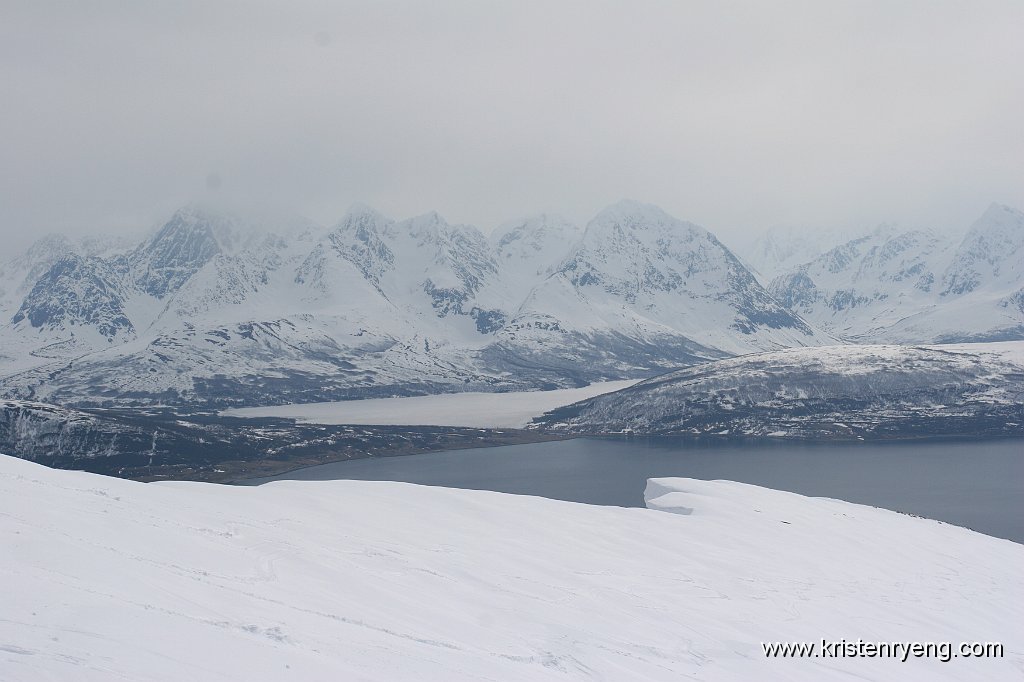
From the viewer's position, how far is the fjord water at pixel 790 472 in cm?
11769

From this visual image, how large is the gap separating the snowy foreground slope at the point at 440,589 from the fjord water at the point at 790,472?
2177 inches

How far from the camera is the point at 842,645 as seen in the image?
127 ft

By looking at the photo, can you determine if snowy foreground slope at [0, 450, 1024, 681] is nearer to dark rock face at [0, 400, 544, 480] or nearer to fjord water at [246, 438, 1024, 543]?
fjord water at [246, 438, 1024, 543]

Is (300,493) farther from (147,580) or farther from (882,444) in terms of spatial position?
(882,444)

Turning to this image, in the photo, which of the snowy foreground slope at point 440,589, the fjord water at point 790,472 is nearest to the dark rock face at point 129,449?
the fjord water at point 790,472

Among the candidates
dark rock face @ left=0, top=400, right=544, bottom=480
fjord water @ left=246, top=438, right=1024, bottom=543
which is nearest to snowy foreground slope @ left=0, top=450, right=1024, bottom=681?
fjord water @ left=246, top=438, right=1024, bottom=543

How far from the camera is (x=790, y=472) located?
152 meters

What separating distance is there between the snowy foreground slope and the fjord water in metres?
55.3

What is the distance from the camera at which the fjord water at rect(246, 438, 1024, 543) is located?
11769cm

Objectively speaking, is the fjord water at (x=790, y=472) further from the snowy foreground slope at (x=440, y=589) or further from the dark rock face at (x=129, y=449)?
the snowy foreground slope at (x=440, y=589)

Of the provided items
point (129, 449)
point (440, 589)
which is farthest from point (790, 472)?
point (129, 449)

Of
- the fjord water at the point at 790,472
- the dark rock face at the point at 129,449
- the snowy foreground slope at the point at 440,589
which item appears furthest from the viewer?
the dark rock face at the point at 129,449

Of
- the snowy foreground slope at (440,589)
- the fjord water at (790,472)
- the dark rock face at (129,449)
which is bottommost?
the dark rock face at (129,449)

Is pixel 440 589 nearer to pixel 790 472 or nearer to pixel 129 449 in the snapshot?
pixel 790 472
